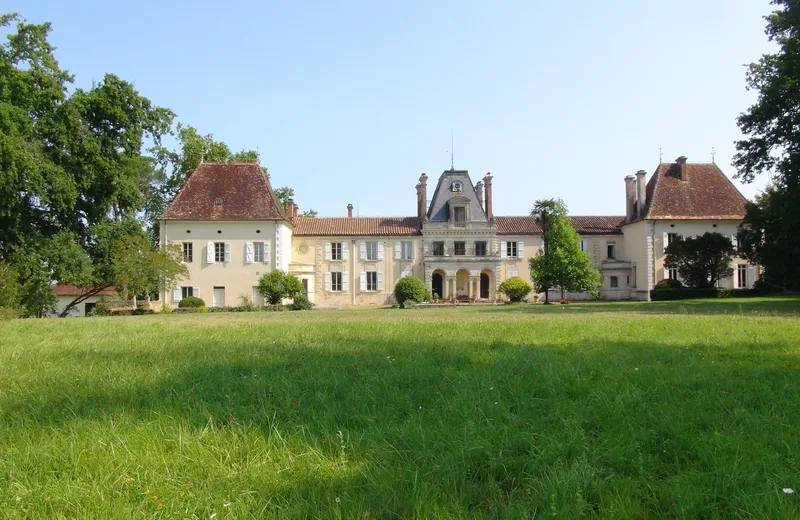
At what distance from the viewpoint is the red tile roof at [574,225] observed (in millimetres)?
45156

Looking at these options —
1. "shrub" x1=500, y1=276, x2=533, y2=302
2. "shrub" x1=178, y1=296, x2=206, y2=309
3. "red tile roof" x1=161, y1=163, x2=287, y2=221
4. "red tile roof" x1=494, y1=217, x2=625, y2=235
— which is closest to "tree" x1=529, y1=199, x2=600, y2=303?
"shrub" x1=500, y1=276, x2=533, y2=302

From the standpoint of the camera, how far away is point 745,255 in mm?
34000

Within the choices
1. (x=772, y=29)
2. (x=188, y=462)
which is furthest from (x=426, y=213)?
(x=188, y=462)

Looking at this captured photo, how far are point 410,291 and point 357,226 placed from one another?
28.8ft

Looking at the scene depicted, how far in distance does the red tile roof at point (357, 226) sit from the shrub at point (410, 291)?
20.5 feet

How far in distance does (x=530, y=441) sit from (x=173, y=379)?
3660 millimetres

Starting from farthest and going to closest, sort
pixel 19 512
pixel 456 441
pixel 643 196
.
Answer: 1. pixel 643 196
2. pixel 456 441
3. pixel 19 512

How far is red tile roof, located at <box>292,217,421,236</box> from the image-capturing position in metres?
44.3

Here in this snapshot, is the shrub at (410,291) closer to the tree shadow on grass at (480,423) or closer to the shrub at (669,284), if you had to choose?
the shrub at (669,284)

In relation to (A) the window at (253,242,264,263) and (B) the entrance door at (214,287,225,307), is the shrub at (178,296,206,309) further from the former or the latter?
(A) the window at (253,242,264,263)

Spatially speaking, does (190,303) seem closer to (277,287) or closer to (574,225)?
(277,287)

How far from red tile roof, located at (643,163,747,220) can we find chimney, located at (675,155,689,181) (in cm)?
8

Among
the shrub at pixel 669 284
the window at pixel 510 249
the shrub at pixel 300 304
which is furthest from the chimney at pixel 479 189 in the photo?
the shrub at pixel 300 304

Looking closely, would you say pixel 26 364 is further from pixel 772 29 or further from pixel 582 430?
pixel 772 29
